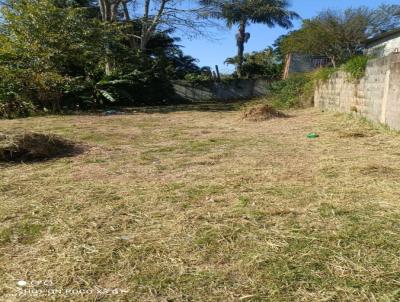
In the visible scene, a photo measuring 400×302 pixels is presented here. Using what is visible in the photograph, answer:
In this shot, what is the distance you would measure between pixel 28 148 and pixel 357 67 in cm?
645

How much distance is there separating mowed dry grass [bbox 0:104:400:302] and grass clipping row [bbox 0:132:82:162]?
0.28 meters

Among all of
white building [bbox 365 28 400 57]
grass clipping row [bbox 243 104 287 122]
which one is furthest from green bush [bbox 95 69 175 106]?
white building [bbox 365 28 400 57]

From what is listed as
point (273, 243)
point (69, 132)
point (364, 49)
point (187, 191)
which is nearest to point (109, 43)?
point (69, 132)

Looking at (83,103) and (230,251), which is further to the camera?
(83,103)

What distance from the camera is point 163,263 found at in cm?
216

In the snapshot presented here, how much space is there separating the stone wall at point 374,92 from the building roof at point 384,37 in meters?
12.0

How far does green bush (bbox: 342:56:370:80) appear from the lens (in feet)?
25.6

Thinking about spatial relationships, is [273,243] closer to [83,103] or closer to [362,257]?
[362,257]

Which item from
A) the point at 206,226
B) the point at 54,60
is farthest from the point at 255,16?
the point at 206,226

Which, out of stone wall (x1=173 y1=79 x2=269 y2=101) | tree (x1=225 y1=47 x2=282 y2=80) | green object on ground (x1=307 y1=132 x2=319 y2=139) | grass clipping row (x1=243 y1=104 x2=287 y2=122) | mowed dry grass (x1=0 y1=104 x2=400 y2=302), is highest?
tree (x1=225 y1=47 x2=282 y2=80)

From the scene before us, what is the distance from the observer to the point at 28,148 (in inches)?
188

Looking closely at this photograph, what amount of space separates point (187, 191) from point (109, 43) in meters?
12.2

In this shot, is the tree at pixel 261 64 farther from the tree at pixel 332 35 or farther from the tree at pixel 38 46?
the tree at pixel 38 46

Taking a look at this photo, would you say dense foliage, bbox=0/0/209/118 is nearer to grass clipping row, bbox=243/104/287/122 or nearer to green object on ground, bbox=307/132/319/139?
grass clipping row, bbox=243/104/287/122
